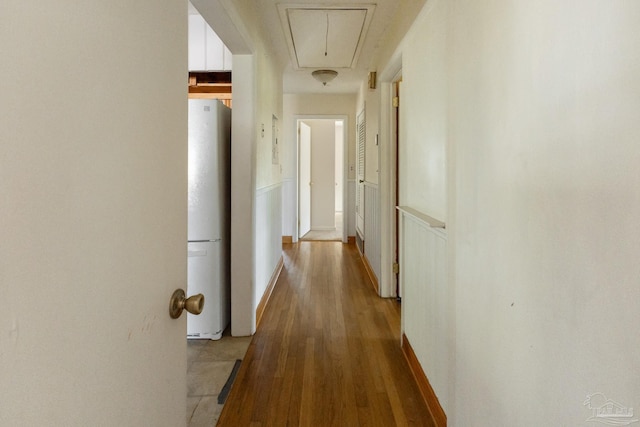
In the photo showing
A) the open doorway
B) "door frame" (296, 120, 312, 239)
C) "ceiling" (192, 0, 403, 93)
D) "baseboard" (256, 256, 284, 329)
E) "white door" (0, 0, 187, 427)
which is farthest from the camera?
the open doorway

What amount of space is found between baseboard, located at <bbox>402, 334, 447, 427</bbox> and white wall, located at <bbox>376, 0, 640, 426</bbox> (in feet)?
0.65

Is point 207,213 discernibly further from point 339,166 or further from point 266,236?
point 339,166

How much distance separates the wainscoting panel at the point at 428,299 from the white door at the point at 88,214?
116cm

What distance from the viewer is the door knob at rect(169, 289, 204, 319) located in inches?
30.2

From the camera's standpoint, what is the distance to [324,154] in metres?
6.96

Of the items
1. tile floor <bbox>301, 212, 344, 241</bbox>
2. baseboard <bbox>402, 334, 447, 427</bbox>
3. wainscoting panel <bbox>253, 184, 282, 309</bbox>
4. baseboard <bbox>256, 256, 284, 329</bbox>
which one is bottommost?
baseboard <bbox>402, 334, 447, 427</bbox>

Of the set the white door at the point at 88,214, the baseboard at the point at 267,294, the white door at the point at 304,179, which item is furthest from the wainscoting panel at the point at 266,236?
the white door at the point at 304,179

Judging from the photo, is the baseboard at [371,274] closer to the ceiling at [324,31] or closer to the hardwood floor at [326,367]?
the hardwood floor at [326,367]

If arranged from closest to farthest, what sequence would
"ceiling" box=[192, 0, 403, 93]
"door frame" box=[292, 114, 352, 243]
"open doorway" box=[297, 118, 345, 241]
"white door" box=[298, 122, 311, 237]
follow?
1. "ceiling" box=[192, 0, 403, 93]
2. "door frame" box=[292, 114, 352, 243]
3. "white door" box=[298, 122, 311, 237]
4. "open doorway" box=[297, 118, 345, 241]

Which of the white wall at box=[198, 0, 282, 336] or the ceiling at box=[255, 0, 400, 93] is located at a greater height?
the ceiling at box=[255, 0, 400, 93]

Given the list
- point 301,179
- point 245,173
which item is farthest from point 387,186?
point 301,179

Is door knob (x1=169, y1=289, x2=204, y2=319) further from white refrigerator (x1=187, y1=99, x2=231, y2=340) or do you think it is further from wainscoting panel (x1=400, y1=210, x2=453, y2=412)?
white refrigerator (x1=187, y1=99, x2=231, y2=340)

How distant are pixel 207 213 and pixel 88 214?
1.96m

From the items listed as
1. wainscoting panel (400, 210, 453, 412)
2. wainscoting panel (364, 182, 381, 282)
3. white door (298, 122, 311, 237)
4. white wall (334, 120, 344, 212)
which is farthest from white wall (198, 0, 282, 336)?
white wall (334, 120, 344, 212)
